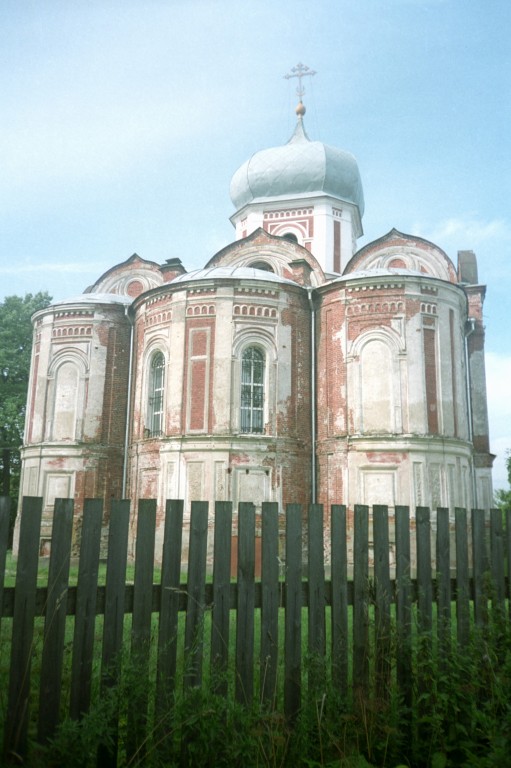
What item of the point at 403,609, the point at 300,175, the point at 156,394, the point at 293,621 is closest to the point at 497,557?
the point at 403,609

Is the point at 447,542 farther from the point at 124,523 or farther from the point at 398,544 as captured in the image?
the point at 124,523

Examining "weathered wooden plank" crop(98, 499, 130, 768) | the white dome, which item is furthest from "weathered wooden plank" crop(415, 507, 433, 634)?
the white dome

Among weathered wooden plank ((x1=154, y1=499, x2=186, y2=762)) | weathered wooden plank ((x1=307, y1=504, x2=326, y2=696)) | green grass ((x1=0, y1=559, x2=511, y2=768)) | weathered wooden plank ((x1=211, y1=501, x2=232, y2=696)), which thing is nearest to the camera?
green grass ((x1=0, y1=559, x2=511, y2=768))

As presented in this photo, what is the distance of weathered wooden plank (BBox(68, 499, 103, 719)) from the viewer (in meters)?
3.84

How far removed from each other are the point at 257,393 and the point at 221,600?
1348 centimetres

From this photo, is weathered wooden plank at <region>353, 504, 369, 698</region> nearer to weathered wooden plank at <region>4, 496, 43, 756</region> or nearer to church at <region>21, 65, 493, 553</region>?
weathered wooden plank at <region>4, 496, 43, 756</region>

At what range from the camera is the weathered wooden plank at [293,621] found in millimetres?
4309

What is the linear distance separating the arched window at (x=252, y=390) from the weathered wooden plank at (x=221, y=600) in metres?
12.9

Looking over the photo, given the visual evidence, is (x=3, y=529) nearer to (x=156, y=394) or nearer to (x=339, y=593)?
(x=339, y=593)

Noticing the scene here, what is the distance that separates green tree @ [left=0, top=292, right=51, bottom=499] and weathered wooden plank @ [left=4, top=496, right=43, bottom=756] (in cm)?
2603

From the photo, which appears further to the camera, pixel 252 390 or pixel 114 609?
pixel 252 390

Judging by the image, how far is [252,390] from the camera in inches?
694

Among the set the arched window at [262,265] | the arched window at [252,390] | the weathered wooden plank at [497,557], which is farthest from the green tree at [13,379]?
the weathered wooden plank at [497,557]

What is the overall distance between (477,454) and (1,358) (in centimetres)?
2139
